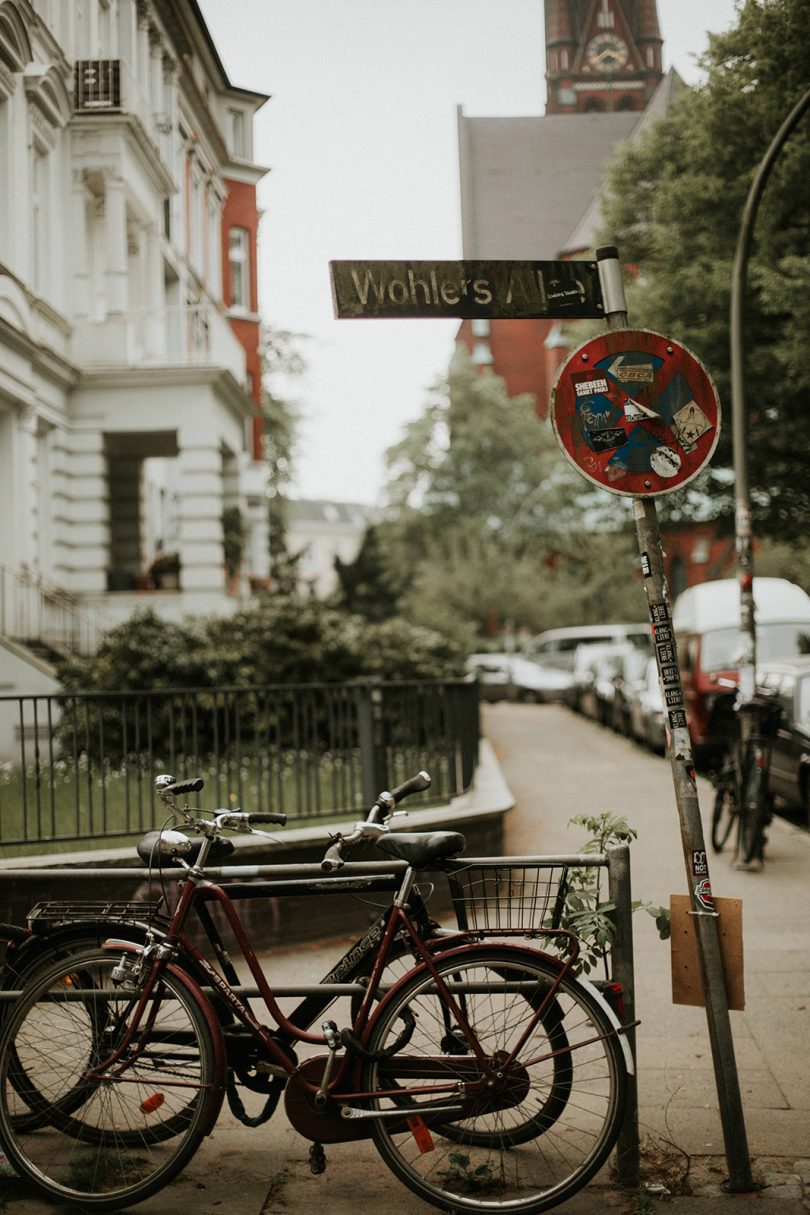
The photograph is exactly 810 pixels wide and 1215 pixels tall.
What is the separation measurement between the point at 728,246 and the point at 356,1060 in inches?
756

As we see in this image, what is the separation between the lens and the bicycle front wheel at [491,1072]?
3.80 metres

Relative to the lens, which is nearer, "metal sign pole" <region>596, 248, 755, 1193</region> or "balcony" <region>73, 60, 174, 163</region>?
"metal sign pole" <region>596, 248, 755, 1193</region>

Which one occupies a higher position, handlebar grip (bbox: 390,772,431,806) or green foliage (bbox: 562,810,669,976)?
handlebar grip (bbox: 390,772,431,806)

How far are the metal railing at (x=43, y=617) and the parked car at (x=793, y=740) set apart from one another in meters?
7.43

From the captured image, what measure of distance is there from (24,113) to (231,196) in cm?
403

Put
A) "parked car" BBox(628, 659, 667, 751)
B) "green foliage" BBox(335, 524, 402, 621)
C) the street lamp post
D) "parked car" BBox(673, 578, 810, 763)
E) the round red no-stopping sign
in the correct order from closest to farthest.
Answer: the round red no-stopping sign, the street lamp post, "parked car" BBox(673, 578, 810, 763), "parked car" BBox(628, 659, 667, 751), "green foliage" BBox(335, 524, 402, 621)

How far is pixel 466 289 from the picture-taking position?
4.40 metres

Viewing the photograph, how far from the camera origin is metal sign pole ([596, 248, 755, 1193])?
13.0ft

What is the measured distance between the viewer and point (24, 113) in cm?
1210

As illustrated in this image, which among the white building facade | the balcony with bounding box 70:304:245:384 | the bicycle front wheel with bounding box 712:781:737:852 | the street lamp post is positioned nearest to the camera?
the bicycle front wheel with bounding box 712:781:737:852

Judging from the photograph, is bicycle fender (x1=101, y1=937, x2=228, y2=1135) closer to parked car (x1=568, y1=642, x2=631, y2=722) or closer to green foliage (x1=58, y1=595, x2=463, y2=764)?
green foliage (x1=58, y1=595, x2=463, y2=764)

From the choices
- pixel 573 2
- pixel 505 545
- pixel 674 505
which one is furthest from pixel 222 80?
pixel 505 545

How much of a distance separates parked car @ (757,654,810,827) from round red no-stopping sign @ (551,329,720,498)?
6.79 m

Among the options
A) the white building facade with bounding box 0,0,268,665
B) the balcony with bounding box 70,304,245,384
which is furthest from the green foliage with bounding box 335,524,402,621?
the balcony with bounding box 70,304,245,384
